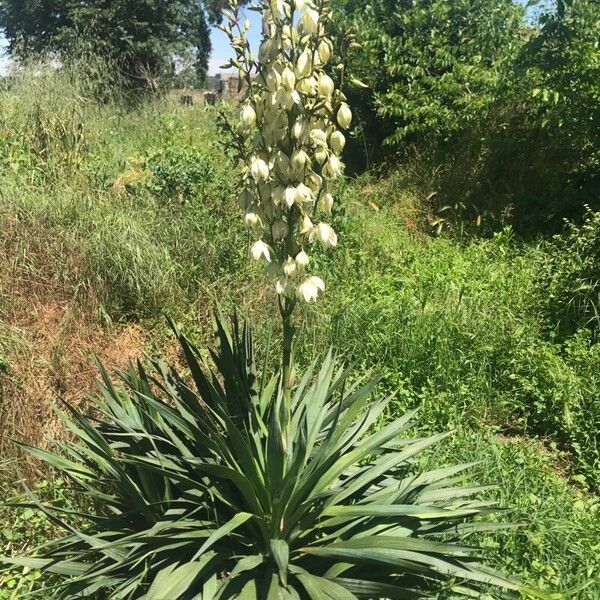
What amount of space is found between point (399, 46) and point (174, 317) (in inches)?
192

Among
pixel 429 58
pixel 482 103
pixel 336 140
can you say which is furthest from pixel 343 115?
pixel 429 58

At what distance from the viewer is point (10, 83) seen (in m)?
6.47

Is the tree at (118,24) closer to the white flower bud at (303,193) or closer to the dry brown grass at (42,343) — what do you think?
the dry brown grass at (42,343)

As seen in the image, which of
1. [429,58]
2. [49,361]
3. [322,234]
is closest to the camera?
[322,234]

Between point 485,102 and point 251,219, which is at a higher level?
point 251,219

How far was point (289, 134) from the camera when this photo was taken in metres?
1.76

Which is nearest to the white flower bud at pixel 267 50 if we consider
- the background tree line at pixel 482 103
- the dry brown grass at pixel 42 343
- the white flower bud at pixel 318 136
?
the white flower bud at pixel 318 136

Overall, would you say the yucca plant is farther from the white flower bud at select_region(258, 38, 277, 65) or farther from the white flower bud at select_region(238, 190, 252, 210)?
the white flower bud at select_region(258, 38, 277, 65)

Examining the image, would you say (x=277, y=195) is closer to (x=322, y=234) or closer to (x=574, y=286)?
(x=322, y=234)

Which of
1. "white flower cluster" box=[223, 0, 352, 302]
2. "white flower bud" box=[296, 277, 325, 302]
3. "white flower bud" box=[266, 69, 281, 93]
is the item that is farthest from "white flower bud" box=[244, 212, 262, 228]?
"white flower bud" box=[266, 69, 281, 93]

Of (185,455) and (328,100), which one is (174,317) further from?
(328,100)

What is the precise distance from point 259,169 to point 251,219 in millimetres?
163

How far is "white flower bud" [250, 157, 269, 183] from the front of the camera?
5.65ft

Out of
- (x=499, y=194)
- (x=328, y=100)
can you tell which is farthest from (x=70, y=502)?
(x=499, y=194)
